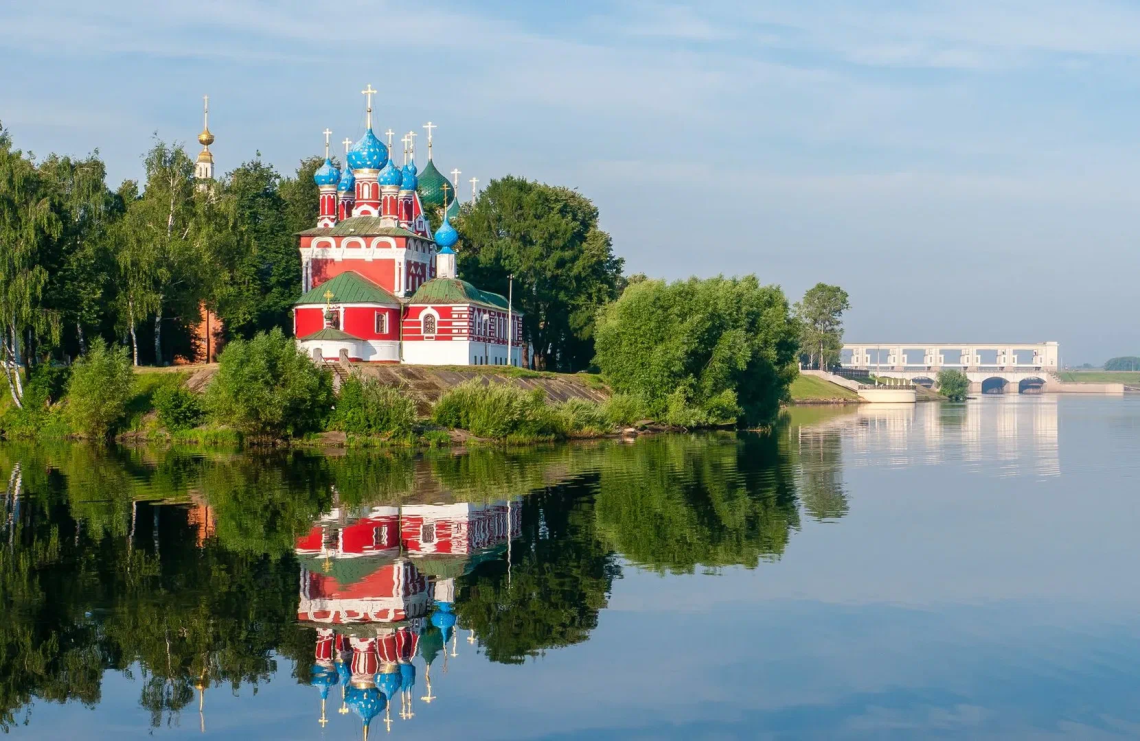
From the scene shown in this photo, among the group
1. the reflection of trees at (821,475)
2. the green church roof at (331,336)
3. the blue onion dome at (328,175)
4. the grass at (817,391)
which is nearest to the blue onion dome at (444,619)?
the reflection of trees at (821,475)

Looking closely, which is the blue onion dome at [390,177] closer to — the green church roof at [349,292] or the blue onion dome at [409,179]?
the blue onion dome at [409,179]

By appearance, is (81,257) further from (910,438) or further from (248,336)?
(910,438)

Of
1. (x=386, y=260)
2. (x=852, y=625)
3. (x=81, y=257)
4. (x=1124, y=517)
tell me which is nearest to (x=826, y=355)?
(x=386, y=260)

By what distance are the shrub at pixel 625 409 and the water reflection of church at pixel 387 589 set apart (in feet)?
87.1

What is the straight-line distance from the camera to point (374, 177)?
6644cm

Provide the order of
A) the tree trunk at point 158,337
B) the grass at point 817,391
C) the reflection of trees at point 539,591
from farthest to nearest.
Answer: the grass at point 817,391 < the tree trunk at point 158,337 < the reflection of trees at point 539,591

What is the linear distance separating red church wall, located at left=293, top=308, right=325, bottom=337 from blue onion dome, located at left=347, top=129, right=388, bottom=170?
859 cm

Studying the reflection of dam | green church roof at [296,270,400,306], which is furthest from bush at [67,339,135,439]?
the reflection of dam

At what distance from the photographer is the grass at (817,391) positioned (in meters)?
120

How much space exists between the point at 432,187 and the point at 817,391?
57.4m

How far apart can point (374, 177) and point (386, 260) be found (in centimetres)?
493

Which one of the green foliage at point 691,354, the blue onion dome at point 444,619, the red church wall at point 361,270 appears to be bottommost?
the blue onion dome at point 444,619

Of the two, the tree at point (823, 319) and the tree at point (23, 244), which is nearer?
the tree at point (23, 244)

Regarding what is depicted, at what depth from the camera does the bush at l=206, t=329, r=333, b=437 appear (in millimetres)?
45594
